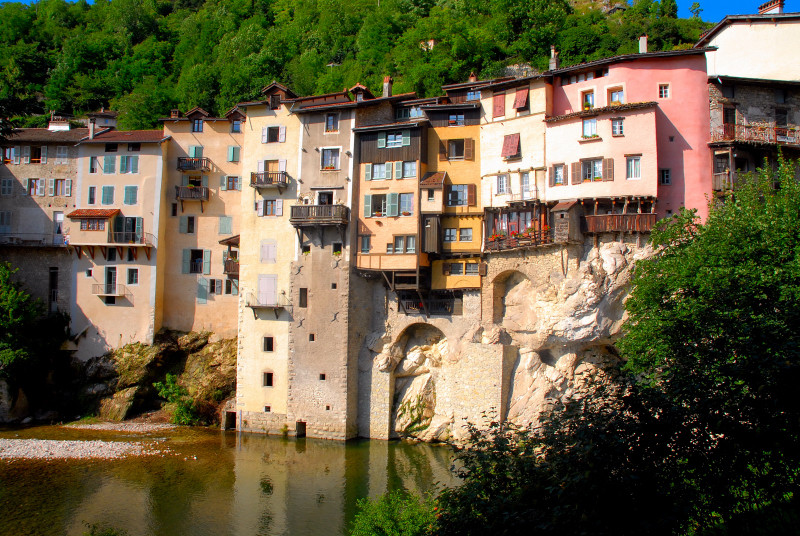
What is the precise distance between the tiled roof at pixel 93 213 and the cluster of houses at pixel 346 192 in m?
0.25

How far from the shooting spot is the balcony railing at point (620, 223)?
111ft

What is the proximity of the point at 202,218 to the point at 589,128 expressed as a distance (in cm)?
2715

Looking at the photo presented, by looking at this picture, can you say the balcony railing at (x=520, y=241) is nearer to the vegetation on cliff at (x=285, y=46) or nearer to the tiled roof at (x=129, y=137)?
the vegetation on cliff at (x=285, y=46)

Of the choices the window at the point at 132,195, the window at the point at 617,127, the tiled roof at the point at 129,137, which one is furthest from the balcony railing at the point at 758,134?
the window at the point at 132,195

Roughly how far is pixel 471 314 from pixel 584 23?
128 feet

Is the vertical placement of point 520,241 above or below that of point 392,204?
below

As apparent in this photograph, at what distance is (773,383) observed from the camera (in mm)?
14250

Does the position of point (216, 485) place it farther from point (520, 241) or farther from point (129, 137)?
point (129, 137)

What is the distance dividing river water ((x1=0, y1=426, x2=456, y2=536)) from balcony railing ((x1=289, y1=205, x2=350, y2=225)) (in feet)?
43.2

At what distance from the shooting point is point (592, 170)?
36.0 metres

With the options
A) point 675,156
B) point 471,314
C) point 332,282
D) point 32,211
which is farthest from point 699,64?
point 32,211

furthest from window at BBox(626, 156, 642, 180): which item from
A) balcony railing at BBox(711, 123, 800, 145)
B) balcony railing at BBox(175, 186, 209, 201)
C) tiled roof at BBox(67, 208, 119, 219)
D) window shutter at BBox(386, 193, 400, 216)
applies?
tiled roof at BBox(67, 208, 119, 219)

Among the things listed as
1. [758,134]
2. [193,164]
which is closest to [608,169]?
[758,134]

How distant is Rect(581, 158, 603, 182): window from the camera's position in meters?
35.8
